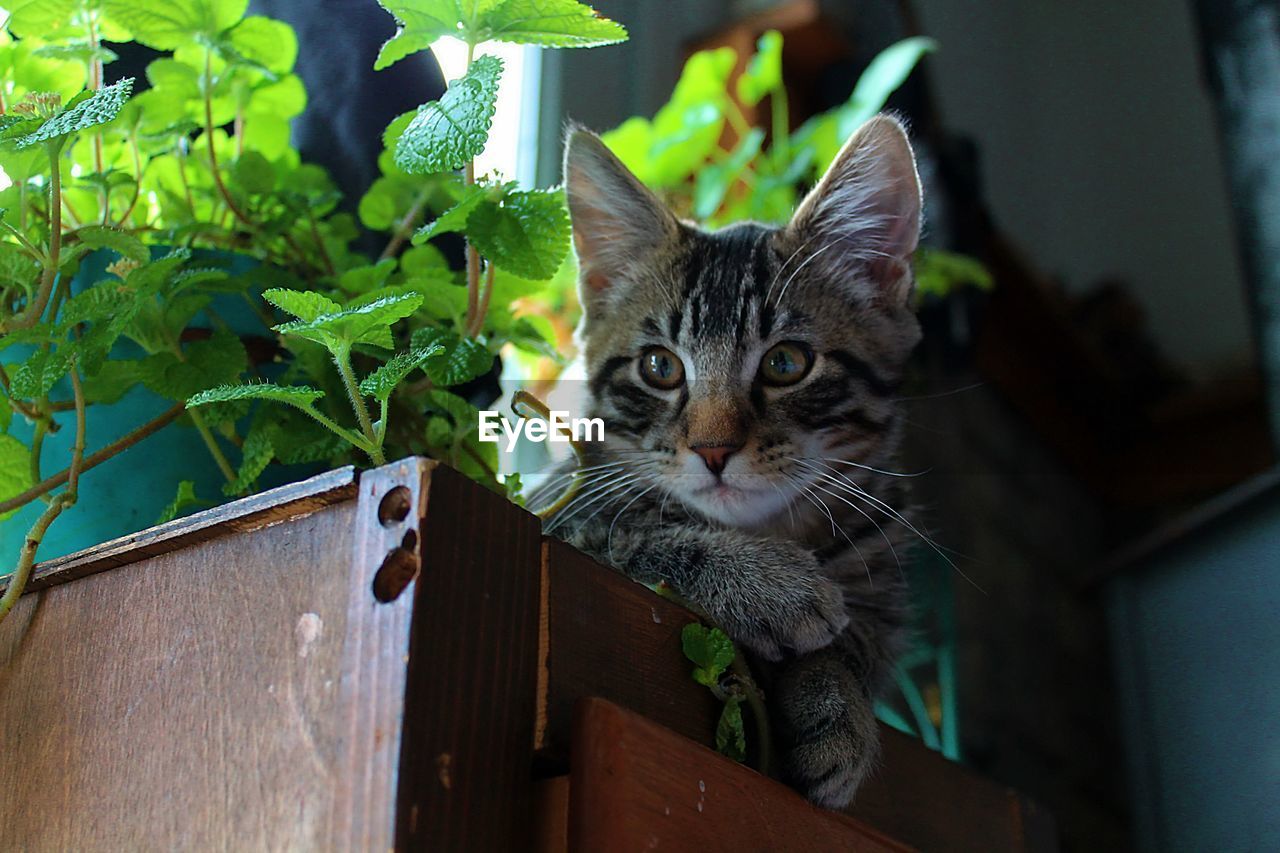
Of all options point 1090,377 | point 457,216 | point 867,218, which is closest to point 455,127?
point 457,216

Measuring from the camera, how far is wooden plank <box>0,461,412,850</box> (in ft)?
1.40

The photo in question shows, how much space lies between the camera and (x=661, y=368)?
94cm

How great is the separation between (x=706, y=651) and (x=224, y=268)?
437mm

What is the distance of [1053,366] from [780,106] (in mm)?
1118

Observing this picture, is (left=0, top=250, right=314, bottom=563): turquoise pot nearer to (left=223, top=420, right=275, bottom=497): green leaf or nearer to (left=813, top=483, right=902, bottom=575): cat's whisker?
(left=223, top=420, right=275, bottom=497): green leaf

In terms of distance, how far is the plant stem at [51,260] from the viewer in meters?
0.61

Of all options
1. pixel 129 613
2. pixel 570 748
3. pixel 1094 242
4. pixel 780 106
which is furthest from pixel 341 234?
pixel 1094 242

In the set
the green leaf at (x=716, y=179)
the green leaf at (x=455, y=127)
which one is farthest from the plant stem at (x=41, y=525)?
the green leaf at (x=716, y=179)

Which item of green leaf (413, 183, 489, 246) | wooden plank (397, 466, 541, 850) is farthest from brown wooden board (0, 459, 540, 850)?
green leaf (413, 183, 489, 246)

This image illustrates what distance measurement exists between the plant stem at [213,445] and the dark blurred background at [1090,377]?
0.39 metres

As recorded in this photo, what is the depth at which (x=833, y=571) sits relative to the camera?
908mm

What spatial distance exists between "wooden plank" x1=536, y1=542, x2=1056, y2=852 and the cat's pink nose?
0.74 ft

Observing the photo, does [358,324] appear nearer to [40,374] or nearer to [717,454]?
[40,374]

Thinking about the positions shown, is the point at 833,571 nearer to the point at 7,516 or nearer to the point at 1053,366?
the point at 7,516
